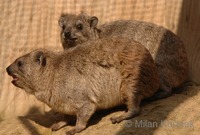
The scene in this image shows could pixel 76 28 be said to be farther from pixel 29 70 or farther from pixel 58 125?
pixel 58 125

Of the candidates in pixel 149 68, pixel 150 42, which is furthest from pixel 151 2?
pixel 149 68

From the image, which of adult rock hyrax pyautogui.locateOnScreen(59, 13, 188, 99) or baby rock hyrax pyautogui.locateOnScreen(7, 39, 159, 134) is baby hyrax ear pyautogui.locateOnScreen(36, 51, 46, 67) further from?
adult rock hyrax pyautogui.locateOnScreen(59, 13, 188, 99)

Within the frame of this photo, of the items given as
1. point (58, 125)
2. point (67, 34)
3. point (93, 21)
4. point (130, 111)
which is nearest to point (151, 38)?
point (93, 21)

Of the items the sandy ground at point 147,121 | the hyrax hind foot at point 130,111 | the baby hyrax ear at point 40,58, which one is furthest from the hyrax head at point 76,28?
the hyrax hind foot at point 130,111

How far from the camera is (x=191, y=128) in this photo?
6.39 metres

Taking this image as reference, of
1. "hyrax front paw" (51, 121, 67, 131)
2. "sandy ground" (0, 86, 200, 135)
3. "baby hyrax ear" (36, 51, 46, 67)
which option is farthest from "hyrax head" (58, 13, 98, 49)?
"hyrax front paw" (51, 121, 67, 131)

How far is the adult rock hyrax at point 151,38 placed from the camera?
750 centimetres

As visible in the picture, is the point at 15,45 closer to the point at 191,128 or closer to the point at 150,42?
the point at 150,42

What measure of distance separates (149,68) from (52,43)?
1.77m

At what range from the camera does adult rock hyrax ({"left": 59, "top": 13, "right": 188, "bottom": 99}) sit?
24.6 ft

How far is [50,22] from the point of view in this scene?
7973mm

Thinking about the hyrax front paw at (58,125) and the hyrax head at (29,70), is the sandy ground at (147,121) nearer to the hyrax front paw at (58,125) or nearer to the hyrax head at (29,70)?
the hyrax front paw at (58,125)

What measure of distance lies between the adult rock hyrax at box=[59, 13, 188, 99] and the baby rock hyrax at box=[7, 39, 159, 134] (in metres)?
0.48

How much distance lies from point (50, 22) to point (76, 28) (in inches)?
21.0
